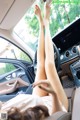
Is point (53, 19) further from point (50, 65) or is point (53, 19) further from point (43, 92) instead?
point (43, 92)

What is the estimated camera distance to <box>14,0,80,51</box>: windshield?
2.81 metres

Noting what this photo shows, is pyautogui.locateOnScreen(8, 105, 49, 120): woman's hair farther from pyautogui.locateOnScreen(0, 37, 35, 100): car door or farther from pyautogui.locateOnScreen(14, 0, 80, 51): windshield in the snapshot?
pyautogui.locateOnScreen(0, 37, 35, 100): car door

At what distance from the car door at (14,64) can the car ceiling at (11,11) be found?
312 millimetres

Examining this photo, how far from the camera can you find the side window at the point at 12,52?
3184mm

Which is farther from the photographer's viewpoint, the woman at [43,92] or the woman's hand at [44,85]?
the woman's hand at [44,85]

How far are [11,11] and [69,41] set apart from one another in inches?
30.8

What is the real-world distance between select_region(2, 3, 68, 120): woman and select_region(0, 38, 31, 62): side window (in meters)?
0.63

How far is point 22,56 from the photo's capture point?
333 centimetres

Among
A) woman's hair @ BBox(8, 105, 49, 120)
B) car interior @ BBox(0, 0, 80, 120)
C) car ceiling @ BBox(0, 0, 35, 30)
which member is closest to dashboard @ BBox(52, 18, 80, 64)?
car interior @ BBox(0, 0, 80, 120)

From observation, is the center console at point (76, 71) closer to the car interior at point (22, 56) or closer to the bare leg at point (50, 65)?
the car interior at point (22, 56)

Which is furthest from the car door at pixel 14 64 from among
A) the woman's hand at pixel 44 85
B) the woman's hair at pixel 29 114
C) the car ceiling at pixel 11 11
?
the woman's hair at pixel 29 114

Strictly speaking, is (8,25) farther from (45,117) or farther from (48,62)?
(45,117)

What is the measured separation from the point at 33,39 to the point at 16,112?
7.16 ft

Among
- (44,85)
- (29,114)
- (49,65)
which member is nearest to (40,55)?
(49,65)
